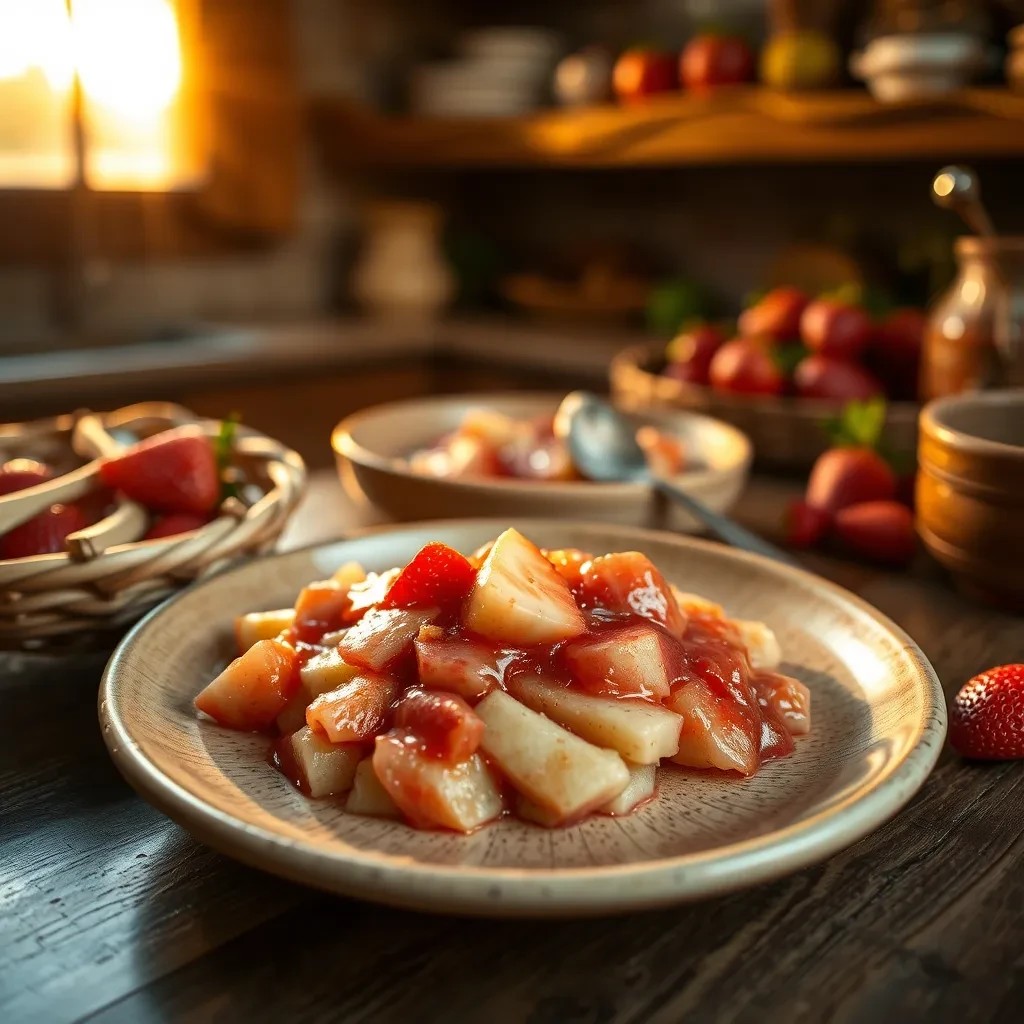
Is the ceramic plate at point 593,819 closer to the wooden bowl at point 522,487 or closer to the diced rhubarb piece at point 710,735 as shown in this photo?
the diced rhubarb piece at point 710,735

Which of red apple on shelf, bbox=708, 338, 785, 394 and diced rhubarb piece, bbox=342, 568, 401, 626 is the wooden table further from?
red apple on shelf, bbox=708, 338, 785, 394

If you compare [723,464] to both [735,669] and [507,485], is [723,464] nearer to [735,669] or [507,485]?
[507,485]

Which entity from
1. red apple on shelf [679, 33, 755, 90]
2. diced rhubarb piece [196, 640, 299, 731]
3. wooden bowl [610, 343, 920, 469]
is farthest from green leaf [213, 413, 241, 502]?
red apple on shelf [679, 33, 755, 90]

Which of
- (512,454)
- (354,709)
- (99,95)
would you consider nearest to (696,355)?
(512,454)

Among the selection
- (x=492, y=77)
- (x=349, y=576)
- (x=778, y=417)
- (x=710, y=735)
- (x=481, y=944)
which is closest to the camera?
(x=481, y=944)

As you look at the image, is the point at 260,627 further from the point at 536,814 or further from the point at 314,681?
the point at 536,814

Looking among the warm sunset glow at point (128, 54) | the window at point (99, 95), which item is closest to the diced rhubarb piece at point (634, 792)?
the window at point (99, 95)
